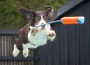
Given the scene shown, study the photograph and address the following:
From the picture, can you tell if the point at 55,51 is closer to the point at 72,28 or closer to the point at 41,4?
the point at 72,28

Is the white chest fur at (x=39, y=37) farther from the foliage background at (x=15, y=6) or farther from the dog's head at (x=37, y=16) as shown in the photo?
the foliage background at (x=15, y=6)

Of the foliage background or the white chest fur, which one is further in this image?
the foliage background

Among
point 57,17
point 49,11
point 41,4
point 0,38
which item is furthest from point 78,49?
point 49,11

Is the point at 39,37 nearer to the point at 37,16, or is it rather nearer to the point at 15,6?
the point at 37,16

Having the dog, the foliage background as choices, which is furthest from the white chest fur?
the foliage background

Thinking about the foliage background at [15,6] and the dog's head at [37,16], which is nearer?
the dog's head at [37,16]

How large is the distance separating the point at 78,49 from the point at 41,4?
5.10 ft

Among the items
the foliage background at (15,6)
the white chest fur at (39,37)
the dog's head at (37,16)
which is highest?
the foliage background at (15,6)

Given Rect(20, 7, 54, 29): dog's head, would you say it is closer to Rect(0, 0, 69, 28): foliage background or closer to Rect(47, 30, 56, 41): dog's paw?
Rect(47, 30, 56, 41): dog's paw

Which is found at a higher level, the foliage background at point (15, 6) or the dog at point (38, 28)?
the foliage background at point (15, 6)

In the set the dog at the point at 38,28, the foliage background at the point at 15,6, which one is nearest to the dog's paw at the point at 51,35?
the dog at the point at 38,28

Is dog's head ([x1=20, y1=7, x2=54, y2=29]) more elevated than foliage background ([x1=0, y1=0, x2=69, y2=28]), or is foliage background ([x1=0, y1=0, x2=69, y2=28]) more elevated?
foliage background ([x1=0, y1=0, x2=69, y2=28])

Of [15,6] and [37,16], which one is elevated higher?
[15,6]

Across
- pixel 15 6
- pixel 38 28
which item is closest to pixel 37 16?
pixel 38 28
